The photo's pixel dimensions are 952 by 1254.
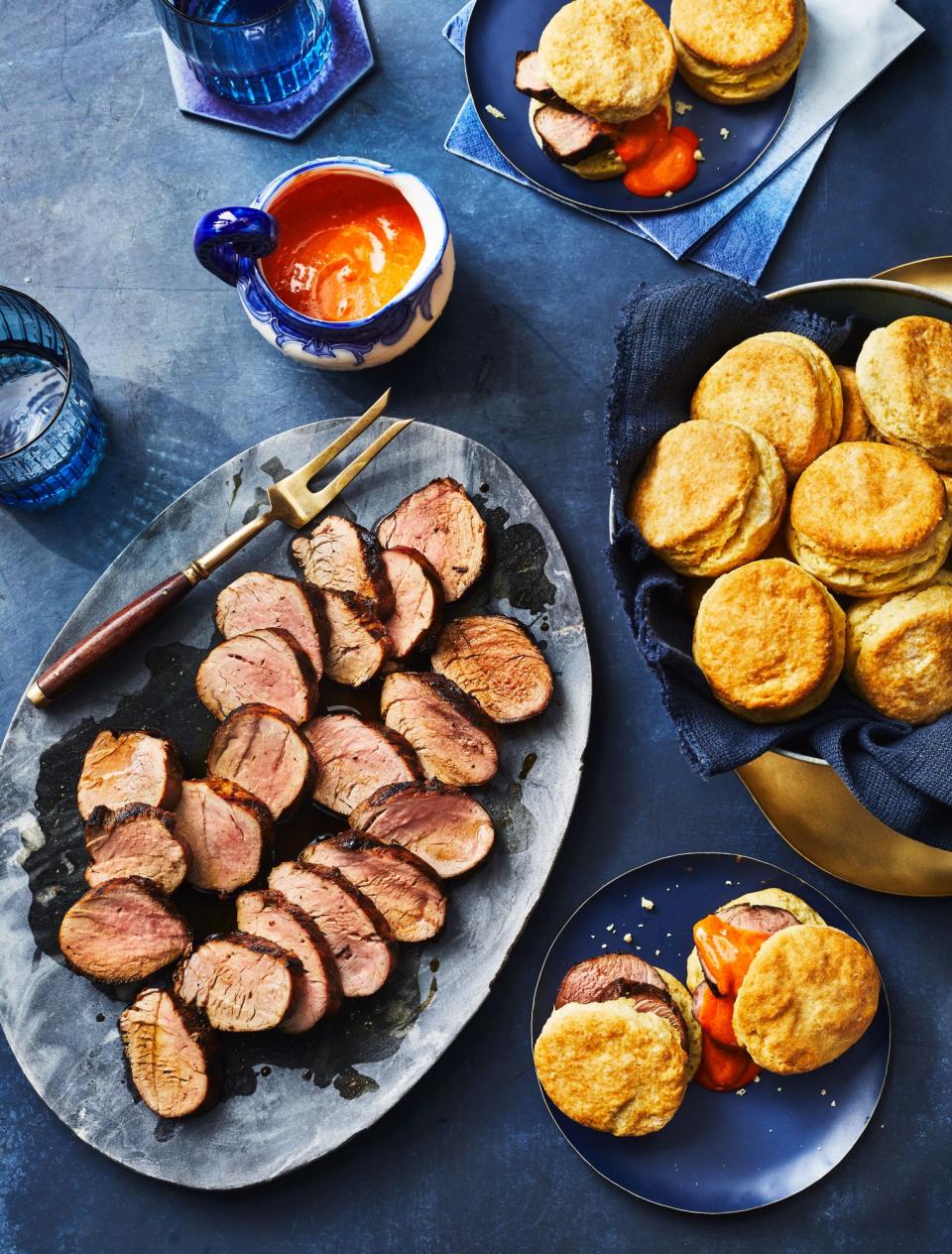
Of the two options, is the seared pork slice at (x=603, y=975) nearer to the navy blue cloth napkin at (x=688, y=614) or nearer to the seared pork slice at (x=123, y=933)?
the navy blue cloth napkin at (x=688, y=614)

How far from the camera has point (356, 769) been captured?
2.27m

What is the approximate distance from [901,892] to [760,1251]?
0.74m

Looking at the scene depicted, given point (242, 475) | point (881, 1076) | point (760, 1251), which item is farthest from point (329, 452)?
point (760, 1251)

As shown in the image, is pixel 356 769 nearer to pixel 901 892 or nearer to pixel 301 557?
pixel 301 557

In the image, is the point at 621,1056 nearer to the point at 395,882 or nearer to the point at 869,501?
the point at 395,882

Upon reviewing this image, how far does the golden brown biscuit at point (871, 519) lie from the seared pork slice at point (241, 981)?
120 centimetres

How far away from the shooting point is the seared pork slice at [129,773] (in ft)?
7.31

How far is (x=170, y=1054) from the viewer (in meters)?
2.14

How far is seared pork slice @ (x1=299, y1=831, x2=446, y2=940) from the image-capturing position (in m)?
2.18

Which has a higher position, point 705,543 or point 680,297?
point 680,297

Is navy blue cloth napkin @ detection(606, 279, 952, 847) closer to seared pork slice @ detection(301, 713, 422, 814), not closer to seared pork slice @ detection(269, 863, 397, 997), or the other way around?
seared pork slice @ detection(301, 713, 422, 814)

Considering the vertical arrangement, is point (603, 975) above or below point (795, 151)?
below

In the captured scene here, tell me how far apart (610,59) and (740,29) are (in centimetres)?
27

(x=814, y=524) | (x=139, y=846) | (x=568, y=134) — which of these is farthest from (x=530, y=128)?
(x=139, y=846)
